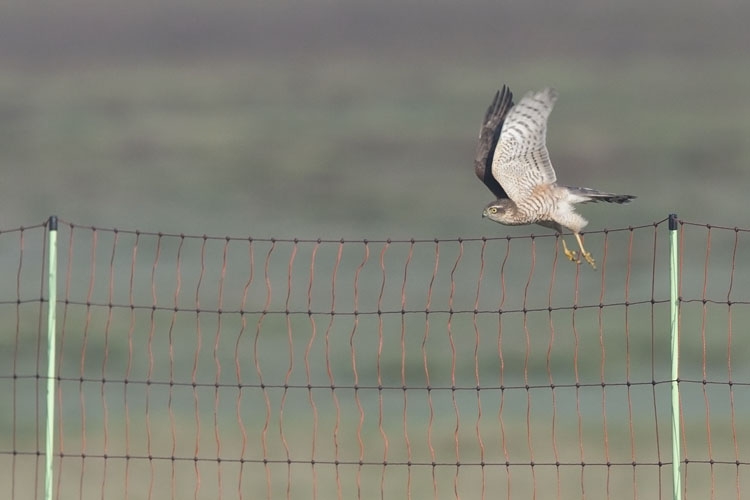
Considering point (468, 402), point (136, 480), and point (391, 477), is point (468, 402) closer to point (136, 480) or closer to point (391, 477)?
point (391, 477)

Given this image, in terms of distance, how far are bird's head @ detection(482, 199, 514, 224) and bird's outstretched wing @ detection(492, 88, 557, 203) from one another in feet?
0.23

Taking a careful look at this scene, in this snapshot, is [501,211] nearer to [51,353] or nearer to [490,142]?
[490,142]

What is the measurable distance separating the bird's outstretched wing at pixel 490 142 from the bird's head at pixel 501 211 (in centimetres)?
13

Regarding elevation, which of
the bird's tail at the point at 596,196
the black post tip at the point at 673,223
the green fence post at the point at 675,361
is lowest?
the green fence post at the point at 675,361

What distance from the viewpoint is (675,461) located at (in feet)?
24.7

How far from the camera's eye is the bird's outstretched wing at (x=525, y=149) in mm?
11523

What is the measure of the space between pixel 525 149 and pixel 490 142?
0.46 metres

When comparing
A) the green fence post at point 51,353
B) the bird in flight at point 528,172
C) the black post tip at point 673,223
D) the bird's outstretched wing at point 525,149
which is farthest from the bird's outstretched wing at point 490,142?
the green fence post at point 51,353

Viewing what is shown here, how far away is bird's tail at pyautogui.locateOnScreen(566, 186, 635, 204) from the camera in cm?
1083

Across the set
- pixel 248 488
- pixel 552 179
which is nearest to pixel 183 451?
pixel 248 488

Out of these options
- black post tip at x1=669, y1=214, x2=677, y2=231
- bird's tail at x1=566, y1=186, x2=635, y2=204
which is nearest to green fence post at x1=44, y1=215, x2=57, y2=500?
black post tip at x1=669, y1=214, x2=677, y2=231

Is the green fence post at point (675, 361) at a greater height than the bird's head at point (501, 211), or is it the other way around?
the bird's head at point (501, 211)

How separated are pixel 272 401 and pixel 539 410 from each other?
5.97 m

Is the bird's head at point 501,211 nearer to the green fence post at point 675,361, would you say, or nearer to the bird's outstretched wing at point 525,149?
the bird's outstretched wing at point 525,149
